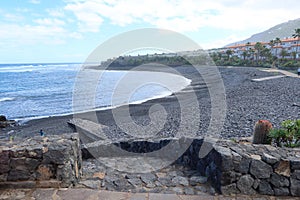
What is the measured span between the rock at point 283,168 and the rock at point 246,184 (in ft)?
1.06

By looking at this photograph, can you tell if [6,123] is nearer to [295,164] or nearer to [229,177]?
[229,177]

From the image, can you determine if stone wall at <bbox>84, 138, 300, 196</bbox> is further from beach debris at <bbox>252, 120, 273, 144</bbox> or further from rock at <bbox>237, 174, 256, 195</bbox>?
beach debris at <bbox>252, 120, 273, 144</bbox>

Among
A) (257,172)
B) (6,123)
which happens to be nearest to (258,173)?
(257,172)

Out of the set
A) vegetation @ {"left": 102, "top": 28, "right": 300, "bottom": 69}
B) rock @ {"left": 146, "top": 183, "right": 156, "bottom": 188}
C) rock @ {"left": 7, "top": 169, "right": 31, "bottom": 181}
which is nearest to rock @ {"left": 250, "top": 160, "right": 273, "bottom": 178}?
rock @ {"left": 146, "top": 183, "right": 156, "bottom": 188}

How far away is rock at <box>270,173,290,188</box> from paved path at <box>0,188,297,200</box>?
0.53 ft

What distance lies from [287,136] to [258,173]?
5.21 ft

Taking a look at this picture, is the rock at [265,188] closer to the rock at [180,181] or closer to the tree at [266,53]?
the rock at [180,181]

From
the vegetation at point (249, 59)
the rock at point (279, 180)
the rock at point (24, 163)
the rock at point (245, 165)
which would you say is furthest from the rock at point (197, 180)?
the vegetation at point (249, 59)

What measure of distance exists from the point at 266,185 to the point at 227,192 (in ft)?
1.53

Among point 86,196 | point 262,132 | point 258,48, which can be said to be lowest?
point 86,196

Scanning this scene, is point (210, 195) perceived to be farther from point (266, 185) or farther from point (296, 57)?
point (296, 57)

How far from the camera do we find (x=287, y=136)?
3.88 m

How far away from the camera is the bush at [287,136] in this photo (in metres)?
3.88

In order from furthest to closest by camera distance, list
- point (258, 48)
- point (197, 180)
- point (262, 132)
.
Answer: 1. point (258, 48)
2. point (262, 132)
3. point (197, 180)
